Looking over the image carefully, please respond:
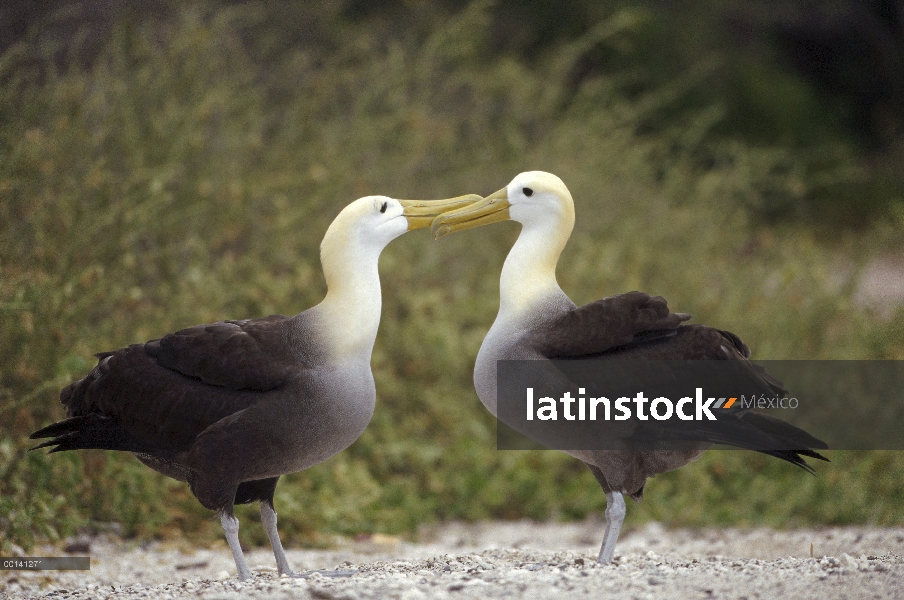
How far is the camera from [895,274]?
641 inches

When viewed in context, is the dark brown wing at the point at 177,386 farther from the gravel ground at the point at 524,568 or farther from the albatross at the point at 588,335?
the albatross at the point at 588,335

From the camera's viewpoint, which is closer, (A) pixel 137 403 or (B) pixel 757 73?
(A) pixel 137 403

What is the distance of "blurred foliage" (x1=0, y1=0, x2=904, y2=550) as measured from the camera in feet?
20.9

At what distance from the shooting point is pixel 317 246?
855cm

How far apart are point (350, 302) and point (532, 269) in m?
0.86

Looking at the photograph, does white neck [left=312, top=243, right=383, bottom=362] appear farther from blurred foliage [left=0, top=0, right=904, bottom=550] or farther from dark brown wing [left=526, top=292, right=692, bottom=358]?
blurred foliage [left=0, top=0, right=904, bottom=550]

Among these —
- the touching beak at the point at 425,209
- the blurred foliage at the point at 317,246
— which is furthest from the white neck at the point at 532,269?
the blurred foliage at the point at 317,246

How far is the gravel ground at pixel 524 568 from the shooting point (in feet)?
13.1

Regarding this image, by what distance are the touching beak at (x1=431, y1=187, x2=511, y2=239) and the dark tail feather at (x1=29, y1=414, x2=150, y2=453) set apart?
5.46 ft

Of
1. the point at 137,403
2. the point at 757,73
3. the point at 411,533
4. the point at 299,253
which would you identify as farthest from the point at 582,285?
the point at 757,73

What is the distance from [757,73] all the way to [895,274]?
19.8 ft

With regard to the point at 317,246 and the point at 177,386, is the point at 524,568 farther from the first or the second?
the point at 317,246

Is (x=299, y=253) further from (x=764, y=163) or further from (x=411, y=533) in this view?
(x=764, y=163)

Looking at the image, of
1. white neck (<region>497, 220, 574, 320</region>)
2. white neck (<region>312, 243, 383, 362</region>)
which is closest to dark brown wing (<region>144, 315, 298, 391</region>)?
white neck (<region>312, 243, 383, 362</region>)
